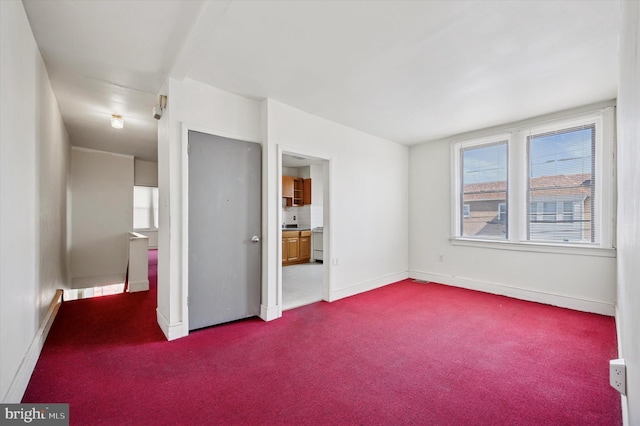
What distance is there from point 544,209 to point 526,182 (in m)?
0.44

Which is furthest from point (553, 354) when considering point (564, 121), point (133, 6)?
point (133, 6)

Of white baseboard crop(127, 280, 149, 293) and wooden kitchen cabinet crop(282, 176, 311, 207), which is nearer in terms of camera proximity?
white baseboard crop(127, 280, 149, 293)

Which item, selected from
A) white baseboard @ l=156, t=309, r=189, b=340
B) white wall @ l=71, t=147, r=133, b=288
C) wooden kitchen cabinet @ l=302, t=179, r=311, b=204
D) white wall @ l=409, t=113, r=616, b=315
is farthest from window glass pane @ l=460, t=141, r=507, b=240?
white wall @ l=71, t=147, r=133, b=288

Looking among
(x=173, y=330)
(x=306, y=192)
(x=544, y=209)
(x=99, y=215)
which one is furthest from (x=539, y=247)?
(x=99, y=215)

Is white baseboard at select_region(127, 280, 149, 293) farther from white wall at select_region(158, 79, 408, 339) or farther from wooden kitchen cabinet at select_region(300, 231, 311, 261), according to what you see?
wooden kitchen cabinet at select_region(300, 231, 311, 261)

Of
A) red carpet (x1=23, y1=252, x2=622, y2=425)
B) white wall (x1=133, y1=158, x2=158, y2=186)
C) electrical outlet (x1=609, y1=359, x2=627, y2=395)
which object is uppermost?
white wall (x1=133, y1=158, x2=158, y2=186)

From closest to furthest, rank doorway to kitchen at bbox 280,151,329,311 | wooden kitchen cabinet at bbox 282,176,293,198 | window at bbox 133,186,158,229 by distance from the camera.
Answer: doorway to kitchen at bbox 280,151,329,311 → wooden kitchen cabinet at bbox 282,176,293,198 → window at bbox 133,186,158,229

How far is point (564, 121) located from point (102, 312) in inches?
256

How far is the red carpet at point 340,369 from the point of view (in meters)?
1.73

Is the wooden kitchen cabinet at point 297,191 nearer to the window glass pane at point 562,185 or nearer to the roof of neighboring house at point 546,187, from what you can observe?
the roof of neighboring house at point 546,187

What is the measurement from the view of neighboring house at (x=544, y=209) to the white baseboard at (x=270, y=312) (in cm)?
340

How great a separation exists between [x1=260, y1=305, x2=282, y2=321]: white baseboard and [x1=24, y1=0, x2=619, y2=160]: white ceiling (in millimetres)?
2502

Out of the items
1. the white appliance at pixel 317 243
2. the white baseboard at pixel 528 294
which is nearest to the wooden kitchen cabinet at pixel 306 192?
the white appliance at pixel 317 243

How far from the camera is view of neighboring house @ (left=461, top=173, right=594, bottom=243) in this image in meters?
3.58
